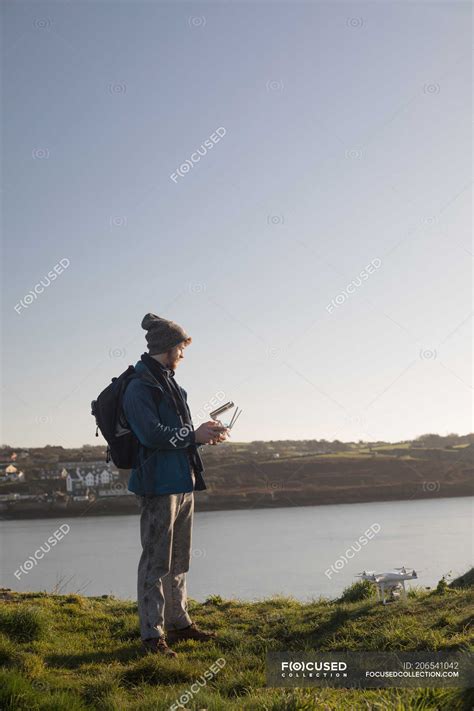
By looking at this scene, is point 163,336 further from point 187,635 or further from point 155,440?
point 187,635

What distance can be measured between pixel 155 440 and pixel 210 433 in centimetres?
40

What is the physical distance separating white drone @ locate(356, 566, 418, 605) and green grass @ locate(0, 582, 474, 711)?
0.19m

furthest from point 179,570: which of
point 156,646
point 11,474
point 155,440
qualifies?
point 11,474

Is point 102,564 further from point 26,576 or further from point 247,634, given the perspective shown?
point 247,634

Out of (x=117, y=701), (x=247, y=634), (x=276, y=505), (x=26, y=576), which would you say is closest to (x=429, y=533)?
(x=26, y=576)

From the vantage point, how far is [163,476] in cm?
488

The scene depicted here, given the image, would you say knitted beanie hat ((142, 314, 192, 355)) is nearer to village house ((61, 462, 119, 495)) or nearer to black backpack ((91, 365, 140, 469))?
black backpack ((91, 365, 140, 469))

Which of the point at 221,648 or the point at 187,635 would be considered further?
the point at 187,635

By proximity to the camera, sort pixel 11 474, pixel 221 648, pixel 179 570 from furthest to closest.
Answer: pixel 11 474, pixel 179 570, pixel 221 648

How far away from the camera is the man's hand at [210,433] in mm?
4879

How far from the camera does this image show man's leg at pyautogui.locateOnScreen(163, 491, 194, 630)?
510 centimetres

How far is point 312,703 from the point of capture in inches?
122

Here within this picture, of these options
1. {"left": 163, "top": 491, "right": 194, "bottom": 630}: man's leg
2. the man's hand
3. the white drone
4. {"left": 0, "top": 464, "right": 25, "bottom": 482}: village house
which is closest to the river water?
the white drone

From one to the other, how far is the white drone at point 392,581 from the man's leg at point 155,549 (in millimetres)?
2271
